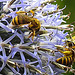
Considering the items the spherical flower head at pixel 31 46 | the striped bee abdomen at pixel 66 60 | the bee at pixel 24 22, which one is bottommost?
the striped bee abdomen at pixel 66 60

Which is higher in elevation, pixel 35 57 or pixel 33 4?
pixel 33 4

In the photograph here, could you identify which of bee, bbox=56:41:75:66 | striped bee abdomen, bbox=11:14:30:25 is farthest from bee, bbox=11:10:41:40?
bee, bbox=56:41:75:66

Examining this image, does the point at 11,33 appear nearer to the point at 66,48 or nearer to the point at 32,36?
the point at 32,36

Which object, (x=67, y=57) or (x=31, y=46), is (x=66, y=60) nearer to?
(x=67, y=57)

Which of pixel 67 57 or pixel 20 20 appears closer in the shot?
pixel 20 20

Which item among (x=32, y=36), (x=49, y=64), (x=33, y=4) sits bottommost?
(x=49, y=64)

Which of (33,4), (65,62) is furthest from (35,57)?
(33,4)

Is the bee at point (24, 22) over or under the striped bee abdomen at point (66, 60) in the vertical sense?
over

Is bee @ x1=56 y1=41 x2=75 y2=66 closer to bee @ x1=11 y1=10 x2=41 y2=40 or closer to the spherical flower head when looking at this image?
the spherical flower head

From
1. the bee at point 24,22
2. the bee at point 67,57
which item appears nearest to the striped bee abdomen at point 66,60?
the bee at point 67,57

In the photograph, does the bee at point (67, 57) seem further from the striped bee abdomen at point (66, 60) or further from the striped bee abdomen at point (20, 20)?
the striped bee abdomen at point (20, 20)

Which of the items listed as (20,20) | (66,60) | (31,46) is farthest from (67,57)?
(20,20)
